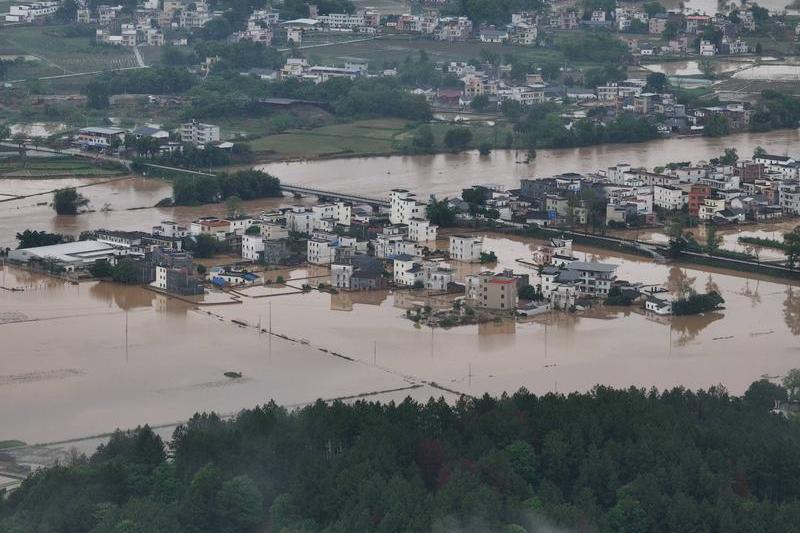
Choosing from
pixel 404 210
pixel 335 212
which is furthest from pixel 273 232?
pixel 404 210

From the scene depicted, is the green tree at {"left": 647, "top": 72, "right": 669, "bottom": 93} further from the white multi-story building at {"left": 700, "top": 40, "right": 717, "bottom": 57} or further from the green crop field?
the green crop field

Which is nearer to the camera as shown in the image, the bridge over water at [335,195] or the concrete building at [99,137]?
the bridge over water at [335,195]

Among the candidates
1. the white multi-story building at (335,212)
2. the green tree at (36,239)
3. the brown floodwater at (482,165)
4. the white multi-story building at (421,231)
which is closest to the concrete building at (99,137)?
the brown floodwater at (482,165)

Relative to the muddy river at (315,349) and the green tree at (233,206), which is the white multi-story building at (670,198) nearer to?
the muddy river at (315,349)

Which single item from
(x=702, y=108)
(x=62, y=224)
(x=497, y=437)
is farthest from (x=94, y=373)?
(x=702, y=108)

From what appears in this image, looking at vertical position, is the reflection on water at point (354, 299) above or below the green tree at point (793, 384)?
below

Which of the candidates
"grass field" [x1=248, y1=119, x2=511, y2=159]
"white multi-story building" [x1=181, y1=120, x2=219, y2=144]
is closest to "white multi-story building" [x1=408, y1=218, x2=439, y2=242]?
"grass field" [x1=248, y1=119, x2=511, y2=159]
